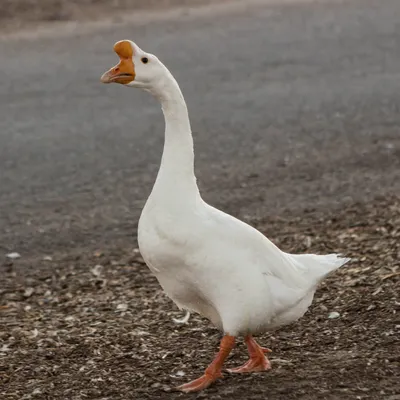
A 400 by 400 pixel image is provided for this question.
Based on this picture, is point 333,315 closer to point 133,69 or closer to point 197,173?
point 133,69

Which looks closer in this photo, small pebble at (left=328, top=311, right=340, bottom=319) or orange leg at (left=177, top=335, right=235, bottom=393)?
orange leg at (left=177, top=335, right=235, bottom=393)

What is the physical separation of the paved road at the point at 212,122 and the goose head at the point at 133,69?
139 inches

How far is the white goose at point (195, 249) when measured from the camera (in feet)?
13.2

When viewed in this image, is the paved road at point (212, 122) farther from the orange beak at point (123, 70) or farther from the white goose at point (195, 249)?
the orange beak at point (123, 70)

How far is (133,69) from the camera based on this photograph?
408 centimetres

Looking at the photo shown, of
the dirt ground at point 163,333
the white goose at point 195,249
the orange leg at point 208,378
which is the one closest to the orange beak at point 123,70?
the white goose at point 195,249

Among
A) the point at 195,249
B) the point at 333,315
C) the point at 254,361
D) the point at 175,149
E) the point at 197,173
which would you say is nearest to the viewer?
the point at 195,249

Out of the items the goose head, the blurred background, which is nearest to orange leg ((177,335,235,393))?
the blurred background

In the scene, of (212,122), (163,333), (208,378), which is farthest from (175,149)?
(212,122)

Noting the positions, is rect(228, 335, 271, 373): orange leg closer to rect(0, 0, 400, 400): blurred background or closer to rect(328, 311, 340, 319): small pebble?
rect(0, 0, 400, 400): blurred background

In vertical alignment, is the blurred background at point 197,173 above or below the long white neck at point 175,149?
below

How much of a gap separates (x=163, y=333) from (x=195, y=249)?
150 cm

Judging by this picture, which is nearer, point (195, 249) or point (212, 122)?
point (195, 249)

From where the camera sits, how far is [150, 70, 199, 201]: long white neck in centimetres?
412
